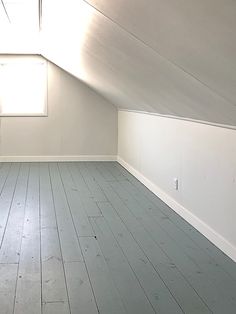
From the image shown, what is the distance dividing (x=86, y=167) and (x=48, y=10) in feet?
12.4

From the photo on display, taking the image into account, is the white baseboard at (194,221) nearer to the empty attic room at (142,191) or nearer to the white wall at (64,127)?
the empty attic room at (142,191)

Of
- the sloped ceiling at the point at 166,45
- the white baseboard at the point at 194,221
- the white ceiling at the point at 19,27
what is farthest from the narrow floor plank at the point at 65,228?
the white ceiling at the point at 19,27

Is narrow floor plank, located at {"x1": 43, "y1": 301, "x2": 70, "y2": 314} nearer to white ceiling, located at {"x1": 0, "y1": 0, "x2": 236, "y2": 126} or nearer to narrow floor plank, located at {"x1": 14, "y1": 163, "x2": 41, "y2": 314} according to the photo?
narrow floor plank, located at {"x1": 14, "y1": 163, "x2": 41, "y2": 314}

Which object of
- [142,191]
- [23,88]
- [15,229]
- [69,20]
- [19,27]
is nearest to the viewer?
[69,20]

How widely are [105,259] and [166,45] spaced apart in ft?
5.17

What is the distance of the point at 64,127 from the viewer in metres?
7.80

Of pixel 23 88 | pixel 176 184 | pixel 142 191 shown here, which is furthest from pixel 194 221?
pixel 23 88

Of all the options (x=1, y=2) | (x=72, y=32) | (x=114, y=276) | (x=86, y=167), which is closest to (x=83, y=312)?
(x=114, y=276)

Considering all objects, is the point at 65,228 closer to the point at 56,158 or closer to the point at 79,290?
the point at 79,290

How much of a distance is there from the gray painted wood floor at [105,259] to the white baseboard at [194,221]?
0.16 ft

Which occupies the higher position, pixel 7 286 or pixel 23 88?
pixel 23 88

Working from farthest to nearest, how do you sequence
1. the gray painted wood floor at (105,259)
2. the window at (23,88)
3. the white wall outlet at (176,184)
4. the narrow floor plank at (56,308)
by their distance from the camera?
1. the window at (23,88)
2. the white wall outlet at (176,184)
3. the gray painted wood floor at (105,259)
4. the narrow floor plank at (56,308)

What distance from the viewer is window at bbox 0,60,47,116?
761cm

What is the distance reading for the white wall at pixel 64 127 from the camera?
768 cm
